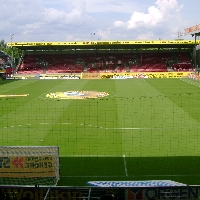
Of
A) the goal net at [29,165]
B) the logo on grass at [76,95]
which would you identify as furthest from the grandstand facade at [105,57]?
the goal net at [29,165]

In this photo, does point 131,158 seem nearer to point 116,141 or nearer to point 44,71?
point 116,141

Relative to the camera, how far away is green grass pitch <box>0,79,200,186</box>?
1387 centimetres

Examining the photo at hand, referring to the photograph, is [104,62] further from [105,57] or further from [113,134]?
[113,134]

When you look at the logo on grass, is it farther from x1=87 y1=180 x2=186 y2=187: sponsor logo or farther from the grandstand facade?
the grandstand facade

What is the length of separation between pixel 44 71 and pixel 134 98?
37956 mm

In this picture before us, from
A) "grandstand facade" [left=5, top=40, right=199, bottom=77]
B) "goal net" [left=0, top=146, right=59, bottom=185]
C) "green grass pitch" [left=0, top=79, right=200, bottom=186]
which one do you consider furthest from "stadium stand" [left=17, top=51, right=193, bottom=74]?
"goal net" [left=0, top=146, right=59, bottom=185]

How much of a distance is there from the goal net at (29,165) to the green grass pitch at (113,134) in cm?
187

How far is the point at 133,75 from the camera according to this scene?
199ft

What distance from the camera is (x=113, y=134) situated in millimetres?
19281

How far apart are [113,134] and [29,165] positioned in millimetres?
8779

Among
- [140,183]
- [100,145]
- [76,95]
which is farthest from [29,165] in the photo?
[76,95]

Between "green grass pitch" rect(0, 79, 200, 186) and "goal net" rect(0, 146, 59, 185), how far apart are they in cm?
187

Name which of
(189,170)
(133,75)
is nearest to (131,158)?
(189,170)

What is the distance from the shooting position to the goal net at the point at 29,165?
1086 cm
